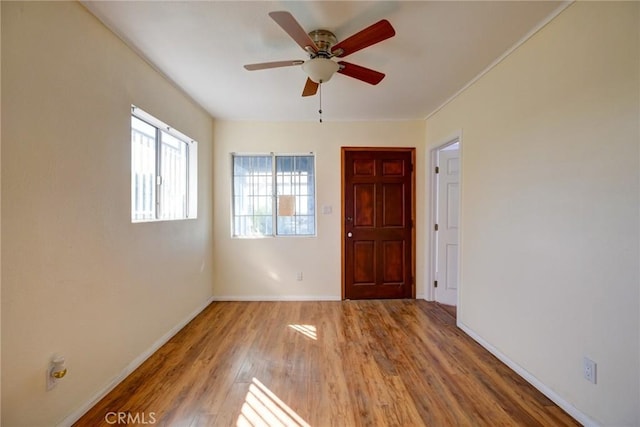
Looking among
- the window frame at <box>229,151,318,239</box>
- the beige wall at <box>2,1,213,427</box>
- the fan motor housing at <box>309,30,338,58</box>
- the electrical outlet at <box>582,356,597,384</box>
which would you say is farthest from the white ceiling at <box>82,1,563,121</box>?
the electrical outlet at <box>582,356,597,384</box>

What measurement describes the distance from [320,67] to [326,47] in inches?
5.9

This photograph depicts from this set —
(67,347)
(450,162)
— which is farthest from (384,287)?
(67,347)

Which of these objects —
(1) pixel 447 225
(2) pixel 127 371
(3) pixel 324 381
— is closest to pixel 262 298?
(2) pixel 127 371

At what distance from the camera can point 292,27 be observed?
1.53 meters

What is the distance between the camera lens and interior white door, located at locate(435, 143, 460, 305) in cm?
365

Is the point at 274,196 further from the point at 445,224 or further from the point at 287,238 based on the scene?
the point at 445,224

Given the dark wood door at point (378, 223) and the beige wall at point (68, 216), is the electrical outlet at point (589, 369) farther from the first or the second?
the beige wall at point (68, 216)

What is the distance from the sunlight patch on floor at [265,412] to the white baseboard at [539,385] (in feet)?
5.25

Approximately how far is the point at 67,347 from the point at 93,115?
141cm

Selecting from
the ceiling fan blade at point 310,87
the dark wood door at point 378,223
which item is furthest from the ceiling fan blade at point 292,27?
the dark wood door at point 378,223

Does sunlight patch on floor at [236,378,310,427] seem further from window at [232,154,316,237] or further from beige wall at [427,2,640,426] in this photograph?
window at [232,154,316,237]

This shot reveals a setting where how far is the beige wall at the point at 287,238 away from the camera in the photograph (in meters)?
3.82

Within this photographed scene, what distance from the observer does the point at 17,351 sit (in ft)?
4.27

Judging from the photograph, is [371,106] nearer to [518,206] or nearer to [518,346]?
[518,206]
